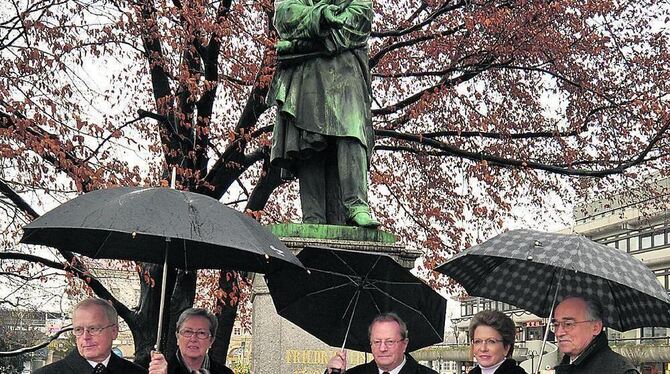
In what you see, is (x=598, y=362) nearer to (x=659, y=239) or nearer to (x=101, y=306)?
(x=101, y=306)

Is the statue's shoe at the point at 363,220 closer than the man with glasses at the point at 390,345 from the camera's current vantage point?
No

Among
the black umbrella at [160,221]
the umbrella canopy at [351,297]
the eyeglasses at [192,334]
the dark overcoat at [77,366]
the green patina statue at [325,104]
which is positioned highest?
the green patina statue at [325,104]

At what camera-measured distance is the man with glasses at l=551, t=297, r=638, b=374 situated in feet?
15.8

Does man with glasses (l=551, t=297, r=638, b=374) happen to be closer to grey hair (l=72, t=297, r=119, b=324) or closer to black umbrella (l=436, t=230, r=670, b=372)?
black umbrella (l=436, t=230, r=670, b=372)

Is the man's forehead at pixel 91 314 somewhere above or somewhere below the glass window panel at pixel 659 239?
below

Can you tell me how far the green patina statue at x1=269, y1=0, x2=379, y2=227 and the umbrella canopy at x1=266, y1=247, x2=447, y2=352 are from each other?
0.98 metres

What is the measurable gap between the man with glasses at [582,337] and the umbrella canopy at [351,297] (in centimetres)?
107

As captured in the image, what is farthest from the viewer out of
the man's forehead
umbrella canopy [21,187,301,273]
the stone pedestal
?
the stone pedestal

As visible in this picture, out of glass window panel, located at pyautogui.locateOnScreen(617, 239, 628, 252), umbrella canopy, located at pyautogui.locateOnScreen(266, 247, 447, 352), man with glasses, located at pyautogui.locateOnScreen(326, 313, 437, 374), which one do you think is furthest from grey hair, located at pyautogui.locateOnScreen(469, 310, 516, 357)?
glass window panel, located at pyautogui.locateOnScreen(617, 239, 628, 252)

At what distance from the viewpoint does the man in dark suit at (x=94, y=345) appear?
471 cm

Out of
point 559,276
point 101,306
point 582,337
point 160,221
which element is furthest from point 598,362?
point 101,306

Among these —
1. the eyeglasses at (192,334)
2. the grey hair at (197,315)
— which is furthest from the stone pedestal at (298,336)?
the eyeglasses at (192,334)

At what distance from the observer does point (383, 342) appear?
4.96 meters

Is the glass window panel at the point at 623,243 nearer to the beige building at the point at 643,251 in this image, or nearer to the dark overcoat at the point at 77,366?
the beige building at the point at 643,251
